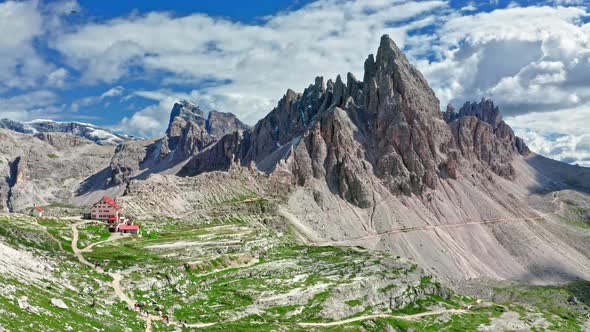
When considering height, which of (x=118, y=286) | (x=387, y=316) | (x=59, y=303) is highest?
(x=59, y=303)

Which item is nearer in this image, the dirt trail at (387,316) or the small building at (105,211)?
the dirt trail at (387,316)

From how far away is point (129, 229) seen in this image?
14562 cm

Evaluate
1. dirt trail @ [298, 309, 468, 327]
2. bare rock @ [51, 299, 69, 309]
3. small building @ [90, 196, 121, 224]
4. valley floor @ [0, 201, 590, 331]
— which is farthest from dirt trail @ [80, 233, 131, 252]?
bare rock @ [51, 299, 69, 309]

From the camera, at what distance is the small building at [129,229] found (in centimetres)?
14388

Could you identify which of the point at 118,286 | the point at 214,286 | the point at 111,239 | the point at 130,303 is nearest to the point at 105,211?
the point at 111,239

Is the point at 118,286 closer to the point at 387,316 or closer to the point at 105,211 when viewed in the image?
the point at 387,316

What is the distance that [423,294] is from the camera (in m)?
137

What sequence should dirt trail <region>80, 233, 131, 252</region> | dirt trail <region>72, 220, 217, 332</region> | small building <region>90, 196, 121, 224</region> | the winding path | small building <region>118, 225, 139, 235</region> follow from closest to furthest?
dirt trail <region>72, 220, 217, 332</region>
the winding path
dirt trail <region>80, 233, 131, 252</region>
small building <region>118, 225, 139, 235</region>
small building <region>90, 196, 121, 224</region>

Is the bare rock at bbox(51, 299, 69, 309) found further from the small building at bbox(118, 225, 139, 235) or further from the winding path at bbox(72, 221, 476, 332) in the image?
the small building at bbox(118, 225, 139, 235)

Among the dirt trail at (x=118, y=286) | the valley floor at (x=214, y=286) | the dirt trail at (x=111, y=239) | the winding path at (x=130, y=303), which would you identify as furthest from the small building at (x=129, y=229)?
the dirt trail at (x=118, y=286)

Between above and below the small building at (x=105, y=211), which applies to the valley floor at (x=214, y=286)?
below

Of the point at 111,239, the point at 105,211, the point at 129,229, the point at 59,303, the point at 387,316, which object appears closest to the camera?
the point at 59,303

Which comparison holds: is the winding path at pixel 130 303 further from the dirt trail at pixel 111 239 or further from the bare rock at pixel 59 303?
the bare rock at pixel 59 303

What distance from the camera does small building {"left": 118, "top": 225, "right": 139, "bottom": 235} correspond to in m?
144
